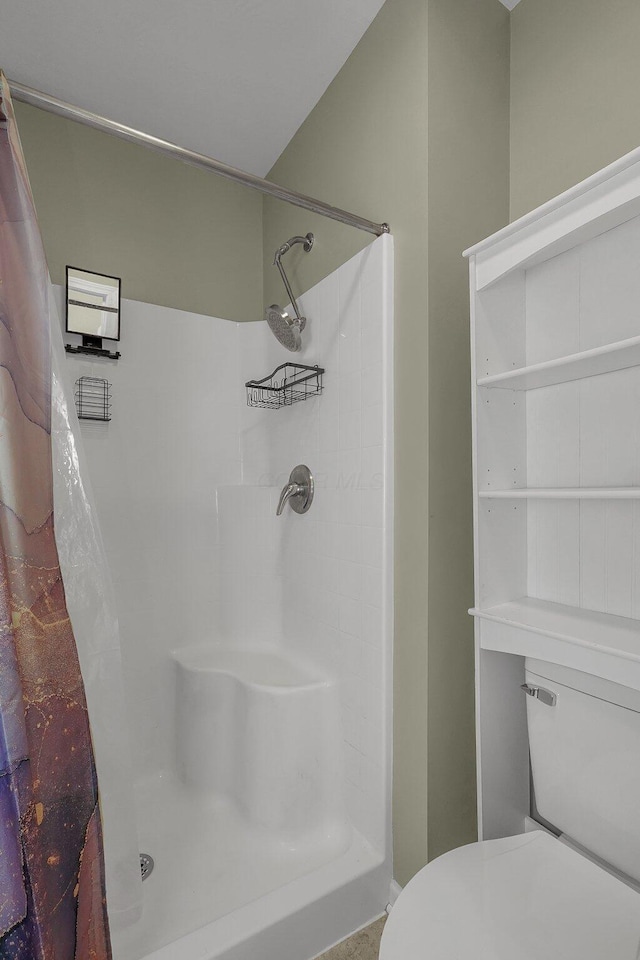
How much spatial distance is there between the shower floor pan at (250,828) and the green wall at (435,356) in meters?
0.24

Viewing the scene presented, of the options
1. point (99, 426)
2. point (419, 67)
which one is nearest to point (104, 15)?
point (419, 67)

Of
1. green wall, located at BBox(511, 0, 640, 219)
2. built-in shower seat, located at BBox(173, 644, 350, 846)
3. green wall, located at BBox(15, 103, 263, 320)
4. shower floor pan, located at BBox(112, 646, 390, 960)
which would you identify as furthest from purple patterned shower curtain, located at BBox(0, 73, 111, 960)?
green wall, located at BBox(511, 0, 640, 219)

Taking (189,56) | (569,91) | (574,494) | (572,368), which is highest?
(189,56)

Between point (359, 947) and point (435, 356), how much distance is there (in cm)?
156

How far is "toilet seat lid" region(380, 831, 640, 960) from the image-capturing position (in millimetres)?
869

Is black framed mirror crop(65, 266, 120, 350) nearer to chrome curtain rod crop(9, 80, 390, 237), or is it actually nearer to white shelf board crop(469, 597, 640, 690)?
chrome curtain rod crop(9, 80, 390, 237)

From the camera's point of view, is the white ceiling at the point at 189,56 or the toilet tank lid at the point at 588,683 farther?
the white ceiling at the point at 189,56

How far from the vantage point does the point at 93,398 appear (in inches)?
74.7

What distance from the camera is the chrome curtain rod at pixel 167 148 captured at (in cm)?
102

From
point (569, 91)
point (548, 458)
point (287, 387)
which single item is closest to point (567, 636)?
point (548, 458)

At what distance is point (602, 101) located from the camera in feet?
4.11

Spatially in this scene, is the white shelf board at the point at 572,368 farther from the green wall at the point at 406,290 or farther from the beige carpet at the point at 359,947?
the beige carpet at the point at 359,947

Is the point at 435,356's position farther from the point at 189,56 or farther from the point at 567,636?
the point at 189,56

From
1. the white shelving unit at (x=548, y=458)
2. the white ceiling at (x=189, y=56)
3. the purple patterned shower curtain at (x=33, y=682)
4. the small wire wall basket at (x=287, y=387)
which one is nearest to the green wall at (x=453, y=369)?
the white shelving unit at (x=548, y=458)
